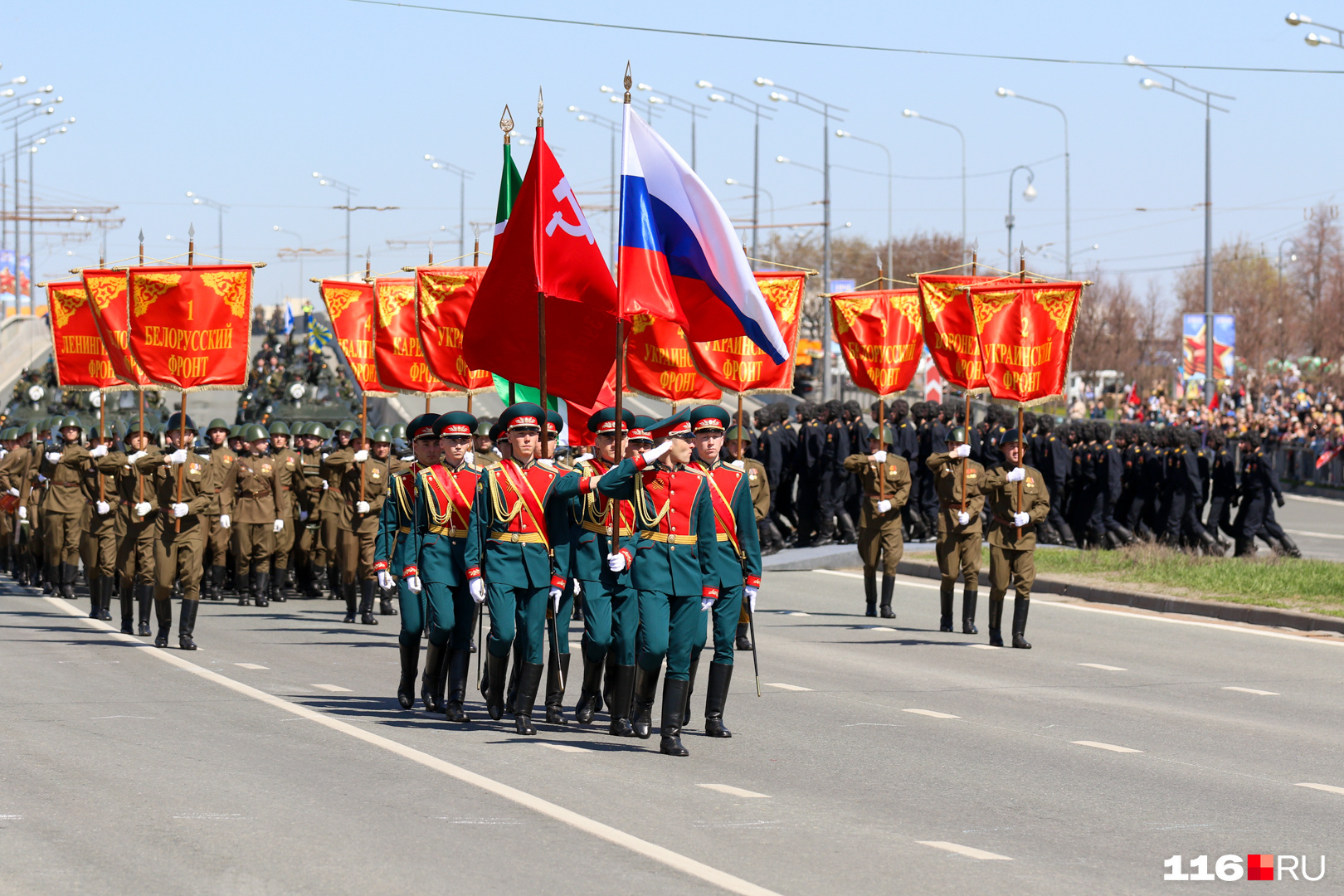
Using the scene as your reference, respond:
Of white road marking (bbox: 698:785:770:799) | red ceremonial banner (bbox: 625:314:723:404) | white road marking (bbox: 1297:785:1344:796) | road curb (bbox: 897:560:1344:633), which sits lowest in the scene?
white road marking (bbox: 1297:785:1344:796)

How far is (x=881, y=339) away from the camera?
1978 centimetres

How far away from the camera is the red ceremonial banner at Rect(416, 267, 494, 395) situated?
18219 millimetres

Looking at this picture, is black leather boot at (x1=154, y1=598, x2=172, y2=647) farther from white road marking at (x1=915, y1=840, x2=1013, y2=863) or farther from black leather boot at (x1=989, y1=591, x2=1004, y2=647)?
white road marking at (x1=915, y1=840, x2=1013, y2=863)

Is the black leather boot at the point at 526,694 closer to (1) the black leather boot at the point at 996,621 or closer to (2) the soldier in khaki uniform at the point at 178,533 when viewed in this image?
(2) the soldier in khaki uniform at the point at 178,533

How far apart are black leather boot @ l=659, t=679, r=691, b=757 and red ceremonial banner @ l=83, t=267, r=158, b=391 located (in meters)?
9.06

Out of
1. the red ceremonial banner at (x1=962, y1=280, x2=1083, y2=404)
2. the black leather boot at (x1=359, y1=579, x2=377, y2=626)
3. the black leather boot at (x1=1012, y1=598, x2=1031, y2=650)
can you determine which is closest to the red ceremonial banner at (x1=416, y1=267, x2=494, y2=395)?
the black leather boot at (x1=359, y1=579, x2=377, y2=626)

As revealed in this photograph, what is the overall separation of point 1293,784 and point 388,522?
559 centimetres

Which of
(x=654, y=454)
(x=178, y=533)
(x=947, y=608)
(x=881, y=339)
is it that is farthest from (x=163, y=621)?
(x=881, y=339)

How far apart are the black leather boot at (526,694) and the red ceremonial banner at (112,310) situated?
8.15 meters

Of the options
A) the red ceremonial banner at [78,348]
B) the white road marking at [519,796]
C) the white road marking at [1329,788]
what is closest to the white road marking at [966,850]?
the white road marking at [519,796]

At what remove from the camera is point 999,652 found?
49.5 ft


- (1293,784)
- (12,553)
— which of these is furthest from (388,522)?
(12,553)

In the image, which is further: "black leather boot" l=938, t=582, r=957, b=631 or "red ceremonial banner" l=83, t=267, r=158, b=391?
"red ceremonial banner" l=83, t=267, r=158, b=391

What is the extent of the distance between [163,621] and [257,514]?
4581 millimetres
